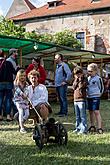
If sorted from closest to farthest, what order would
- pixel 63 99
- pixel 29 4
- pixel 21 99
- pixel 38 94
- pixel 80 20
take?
pixel 38 94 → pixel 21 99 → pixel 63 99 → pixel 80 20 → pixel 29 4

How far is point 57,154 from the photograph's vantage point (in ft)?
19.0

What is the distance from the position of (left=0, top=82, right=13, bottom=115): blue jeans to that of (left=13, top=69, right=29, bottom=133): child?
4.35ft

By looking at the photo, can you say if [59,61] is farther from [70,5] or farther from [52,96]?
[70,5]

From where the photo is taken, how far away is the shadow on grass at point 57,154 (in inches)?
213

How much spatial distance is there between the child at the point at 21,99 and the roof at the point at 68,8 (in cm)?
2985

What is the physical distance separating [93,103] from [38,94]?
119 cm

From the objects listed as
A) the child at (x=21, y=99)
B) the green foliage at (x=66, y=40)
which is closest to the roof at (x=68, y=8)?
the green foliage at (x=66, y=40)

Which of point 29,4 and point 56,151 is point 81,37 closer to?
point 29,4

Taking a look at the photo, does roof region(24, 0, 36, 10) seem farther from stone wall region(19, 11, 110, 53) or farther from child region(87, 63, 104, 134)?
child region(87, 63, 104, 134)

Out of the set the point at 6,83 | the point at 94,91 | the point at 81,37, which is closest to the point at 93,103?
the point at 94,91

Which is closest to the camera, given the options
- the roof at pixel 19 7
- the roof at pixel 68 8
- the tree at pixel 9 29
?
the tree at pixel 9 29

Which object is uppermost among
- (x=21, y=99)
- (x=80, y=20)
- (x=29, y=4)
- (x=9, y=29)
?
(x=29, y=4)

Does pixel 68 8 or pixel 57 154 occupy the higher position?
pixel 68 8

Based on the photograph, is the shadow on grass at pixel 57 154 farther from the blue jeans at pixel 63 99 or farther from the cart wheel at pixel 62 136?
the blue jeans at pixel 63 99
